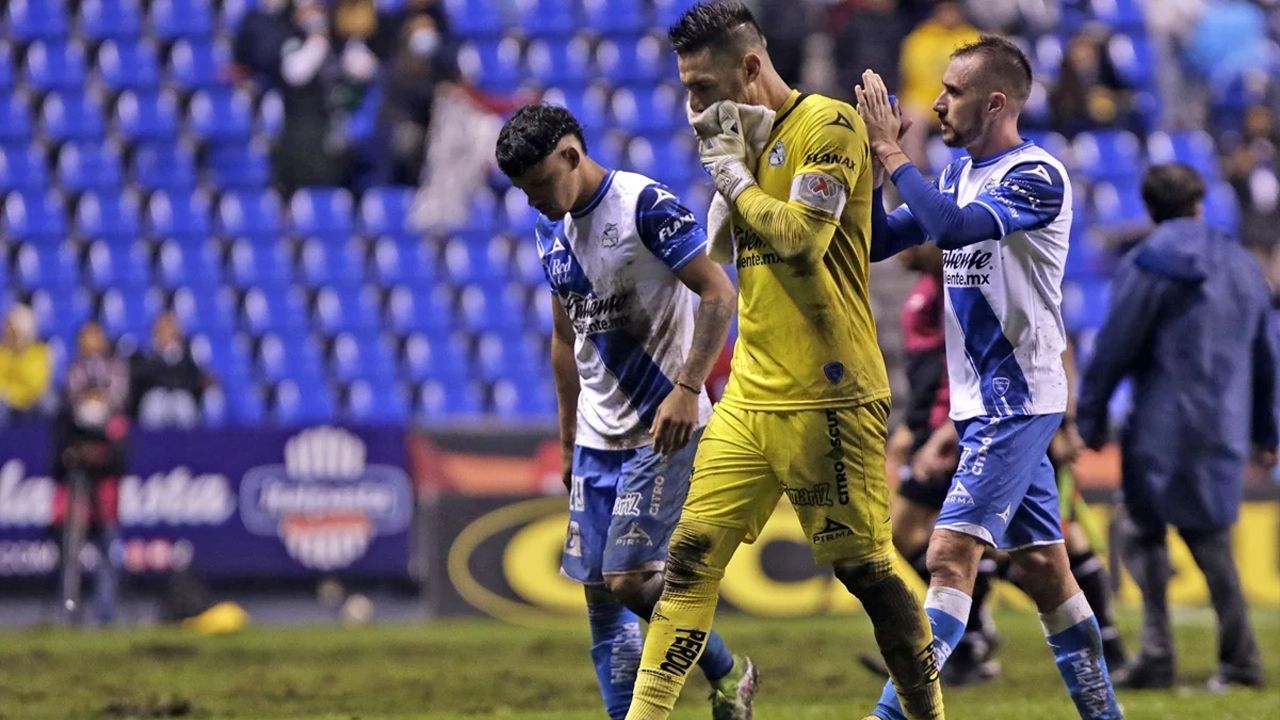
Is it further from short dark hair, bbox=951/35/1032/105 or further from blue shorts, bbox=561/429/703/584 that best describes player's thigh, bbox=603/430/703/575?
short dark hair, bbox=951/35/1032/105

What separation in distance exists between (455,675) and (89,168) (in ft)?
39.7

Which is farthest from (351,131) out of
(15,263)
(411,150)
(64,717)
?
(64,717)

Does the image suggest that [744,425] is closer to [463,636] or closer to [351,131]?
[463,636]

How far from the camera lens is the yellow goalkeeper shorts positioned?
Answer: 5.64 metres

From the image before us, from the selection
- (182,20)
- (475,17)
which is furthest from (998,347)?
(182,20)

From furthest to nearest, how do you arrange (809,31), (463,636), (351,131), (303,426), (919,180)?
(351,131), (809,31), (303,426), (463,636), (919,180)

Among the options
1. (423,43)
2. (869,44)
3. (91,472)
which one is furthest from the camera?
(423,43)

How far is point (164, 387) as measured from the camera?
16453mm

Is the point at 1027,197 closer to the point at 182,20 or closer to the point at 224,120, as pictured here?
the point at 224,120

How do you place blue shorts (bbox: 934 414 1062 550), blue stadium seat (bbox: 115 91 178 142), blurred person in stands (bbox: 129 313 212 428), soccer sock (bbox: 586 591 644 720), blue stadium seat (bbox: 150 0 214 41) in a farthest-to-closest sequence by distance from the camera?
blue stadium seat (bbox: 150 0 214 41)
blue stadium seat (bbox: 115 91 178 142)
blurred person in stands (bbox: 129 313 212 428)
soccer sock (bbox: 586 591 644 720)
blue shorts (bbox: 934 414 1062 550)

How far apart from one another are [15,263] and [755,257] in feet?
51.5

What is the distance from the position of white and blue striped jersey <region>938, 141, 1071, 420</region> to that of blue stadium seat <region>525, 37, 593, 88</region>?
14345mm

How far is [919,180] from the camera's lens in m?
5.66

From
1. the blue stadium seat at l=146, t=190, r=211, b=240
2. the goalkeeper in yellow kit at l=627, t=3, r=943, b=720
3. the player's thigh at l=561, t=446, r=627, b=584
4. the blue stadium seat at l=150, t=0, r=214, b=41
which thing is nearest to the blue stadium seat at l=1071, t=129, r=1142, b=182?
the blue stadium seat at l=146, t=190, r=211, b=240
